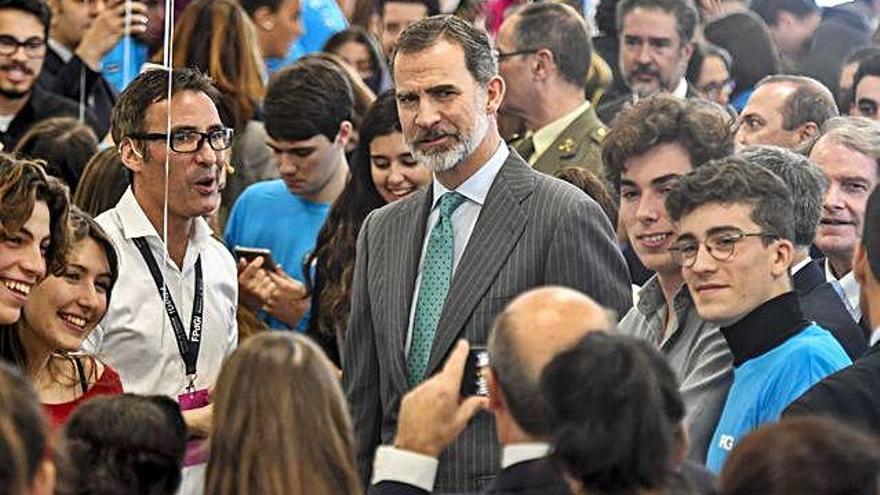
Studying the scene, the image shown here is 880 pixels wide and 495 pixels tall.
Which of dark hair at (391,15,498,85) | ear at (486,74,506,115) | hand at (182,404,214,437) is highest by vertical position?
dark hair at (391,15,498,85)

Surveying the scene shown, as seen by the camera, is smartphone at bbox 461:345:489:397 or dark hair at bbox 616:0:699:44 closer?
smartphone at bbox 461:345:489:397

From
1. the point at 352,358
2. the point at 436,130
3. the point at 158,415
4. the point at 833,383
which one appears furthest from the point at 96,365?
the point at 833,383

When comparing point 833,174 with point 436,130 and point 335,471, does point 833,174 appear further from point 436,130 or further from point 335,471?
point 335,471

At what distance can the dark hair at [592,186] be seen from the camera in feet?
22.6

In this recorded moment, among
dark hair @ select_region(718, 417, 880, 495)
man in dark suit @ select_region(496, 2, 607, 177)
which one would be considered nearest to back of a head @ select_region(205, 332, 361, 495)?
dark hair @ select_region(718, 417, 880, 495)

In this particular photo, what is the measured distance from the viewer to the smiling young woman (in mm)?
5477

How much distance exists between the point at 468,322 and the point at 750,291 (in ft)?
2.33

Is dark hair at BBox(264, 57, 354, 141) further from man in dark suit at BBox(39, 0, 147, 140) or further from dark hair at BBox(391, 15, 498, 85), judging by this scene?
dark hair at BBox(391, 15, 498, 85)

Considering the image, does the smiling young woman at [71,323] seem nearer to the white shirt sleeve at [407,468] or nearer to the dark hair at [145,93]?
the dark hair at [145,93]

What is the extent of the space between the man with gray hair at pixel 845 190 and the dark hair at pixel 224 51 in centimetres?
246

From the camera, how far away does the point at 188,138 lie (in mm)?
6297

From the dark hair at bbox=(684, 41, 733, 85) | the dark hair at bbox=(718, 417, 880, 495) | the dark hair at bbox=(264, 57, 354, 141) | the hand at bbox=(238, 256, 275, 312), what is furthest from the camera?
the dark hair at bbox=(684, 41, 733, 85)

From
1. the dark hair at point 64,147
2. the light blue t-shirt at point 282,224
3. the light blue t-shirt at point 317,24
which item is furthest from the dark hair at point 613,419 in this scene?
the light blue t-shirt at point 317,24

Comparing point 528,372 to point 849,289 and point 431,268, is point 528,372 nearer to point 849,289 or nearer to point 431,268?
point 431,268
